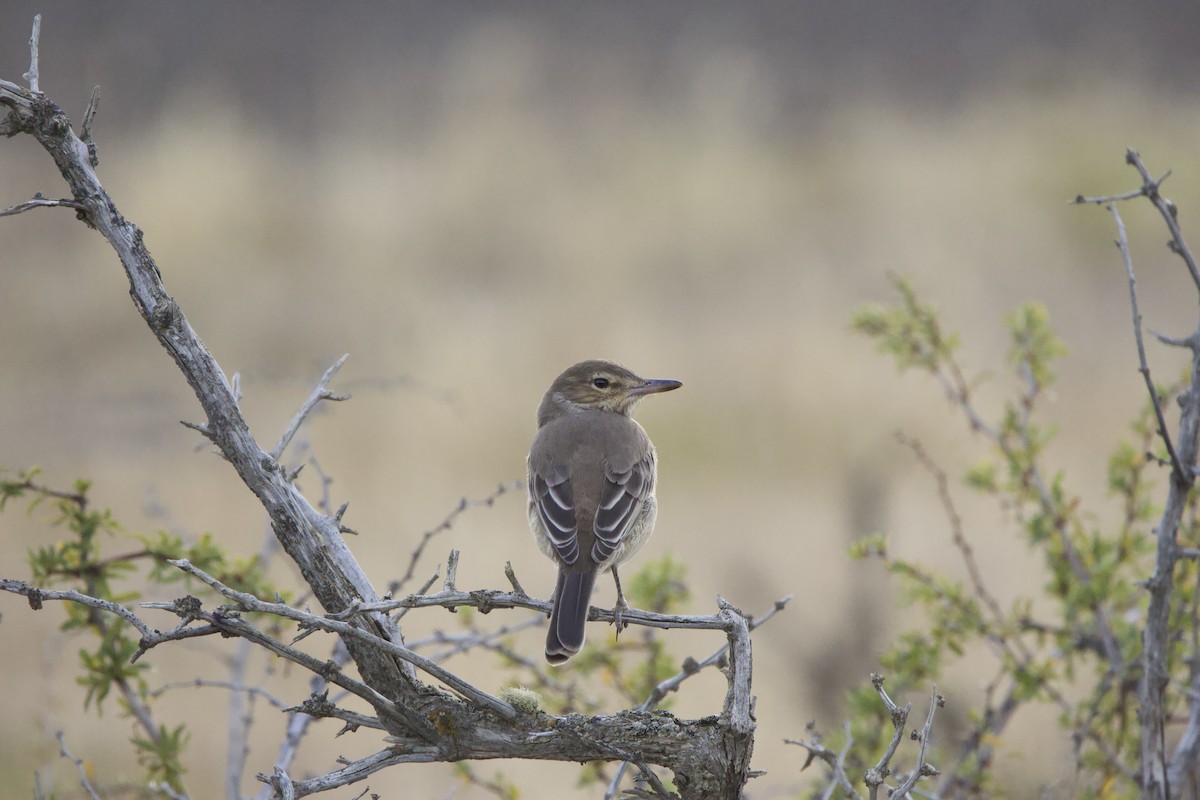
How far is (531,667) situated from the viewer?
4031 millimetres

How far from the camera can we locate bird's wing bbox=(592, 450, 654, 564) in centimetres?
368

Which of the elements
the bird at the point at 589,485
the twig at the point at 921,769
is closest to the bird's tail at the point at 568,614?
the bird at the point at 589,485

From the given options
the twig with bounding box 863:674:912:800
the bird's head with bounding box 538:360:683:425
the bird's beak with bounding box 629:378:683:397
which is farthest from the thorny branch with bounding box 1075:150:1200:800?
the bird's head with bounding box 538:360:683:425

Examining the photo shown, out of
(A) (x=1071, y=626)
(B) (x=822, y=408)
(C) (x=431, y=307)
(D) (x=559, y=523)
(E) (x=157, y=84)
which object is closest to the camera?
(D) (x=559, y=523)

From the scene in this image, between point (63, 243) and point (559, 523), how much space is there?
466 inches

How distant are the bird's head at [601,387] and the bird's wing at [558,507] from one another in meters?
0.60

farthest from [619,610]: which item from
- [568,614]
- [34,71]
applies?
[34,71]

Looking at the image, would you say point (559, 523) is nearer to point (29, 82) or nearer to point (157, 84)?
point (29, 82)

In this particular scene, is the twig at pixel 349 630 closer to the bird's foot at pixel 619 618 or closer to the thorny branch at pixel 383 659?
the thorny branch at pixel 383 659

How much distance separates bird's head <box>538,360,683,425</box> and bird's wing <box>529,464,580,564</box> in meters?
0.60

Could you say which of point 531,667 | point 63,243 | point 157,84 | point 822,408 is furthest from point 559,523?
point 157,84

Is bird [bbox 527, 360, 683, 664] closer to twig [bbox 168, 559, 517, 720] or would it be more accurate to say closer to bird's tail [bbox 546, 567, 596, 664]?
bird's tail [bbox 546, 567, 596, 664]

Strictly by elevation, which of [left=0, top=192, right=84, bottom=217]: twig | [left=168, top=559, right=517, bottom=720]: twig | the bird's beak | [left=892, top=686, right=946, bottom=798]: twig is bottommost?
[left=892, top=686, right=946, bottom=798]: twig

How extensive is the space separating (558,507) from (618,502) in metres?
0.19
